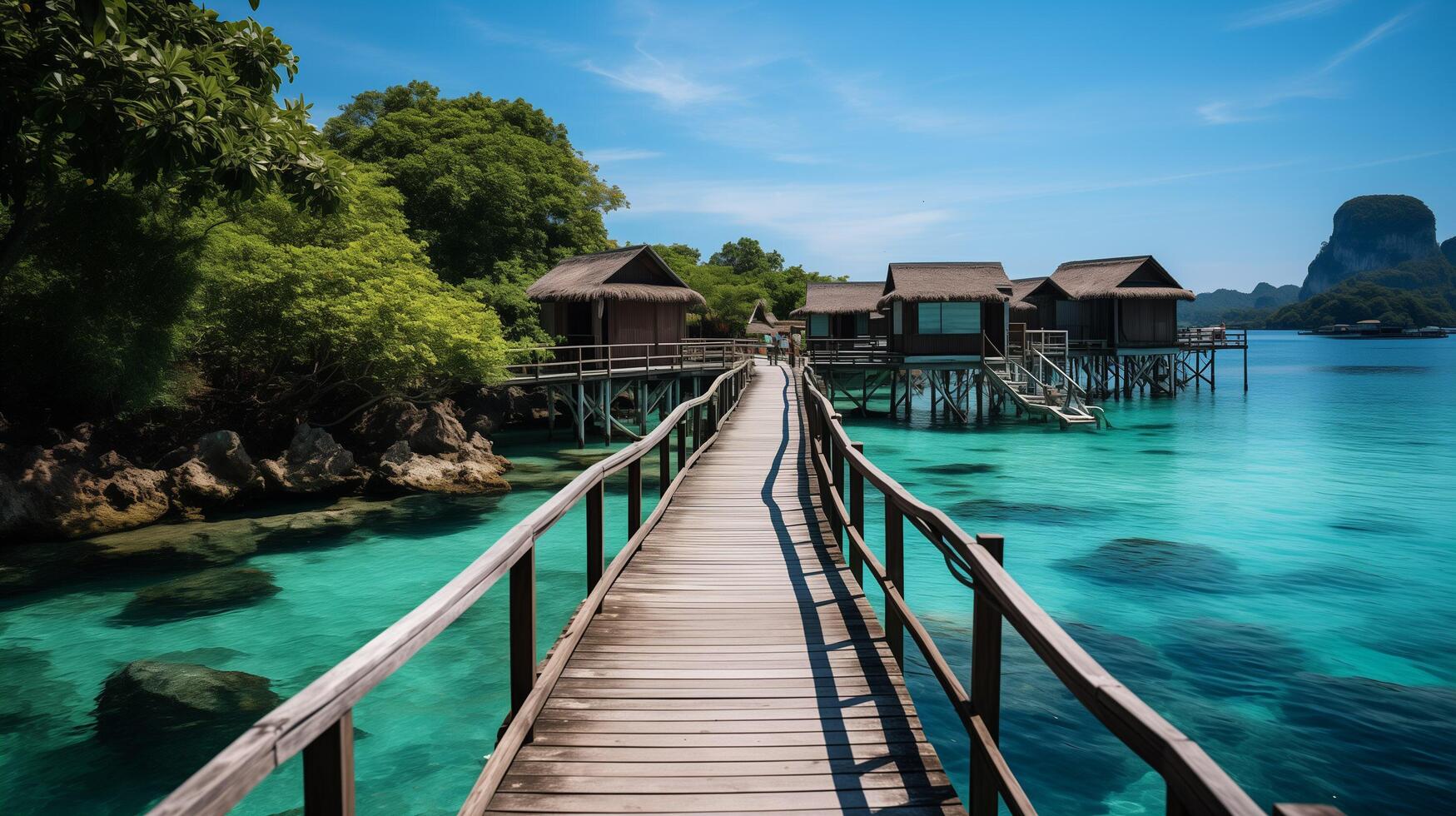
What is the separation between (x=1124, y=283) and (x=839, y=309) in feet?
42.0

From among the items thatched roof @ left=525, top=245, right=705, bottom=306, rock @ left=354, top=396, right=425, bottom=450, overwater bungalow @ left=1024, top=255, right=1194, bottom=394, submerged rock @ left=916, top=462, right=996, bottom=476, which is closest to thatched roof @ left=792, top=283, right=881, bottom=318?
overwater bungalow @ left=1024, top=255, right=1194, bottom=394

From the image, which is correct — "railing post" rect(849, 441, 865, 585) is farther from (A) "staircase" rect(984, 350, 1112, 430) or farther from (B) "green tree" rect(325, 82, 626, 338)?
(A) "staircase" rect(984, 350, 1112, 430)

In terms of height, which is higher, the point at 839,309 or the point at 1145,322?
the point at 839,309

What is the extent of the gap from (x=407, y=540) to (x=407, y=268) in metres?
7.98

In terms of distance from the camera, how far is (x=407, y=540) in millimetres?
15078

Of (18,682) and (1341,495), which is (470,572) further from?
(1341,495)

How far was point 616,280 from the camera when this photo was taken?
91.5 ft

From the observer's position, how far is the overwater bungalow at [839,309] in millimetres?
40688

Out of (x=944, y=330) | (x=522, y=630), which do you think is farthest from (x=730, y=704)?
(x=944, y=330)

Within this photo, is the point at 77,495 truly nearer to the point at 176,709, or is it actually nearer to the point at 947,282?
the point at 176,709

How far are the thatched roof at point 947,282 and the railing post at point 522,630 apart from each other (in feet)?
92.0

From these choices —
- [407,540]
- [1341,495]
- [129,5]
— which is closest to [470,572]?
[129,5]

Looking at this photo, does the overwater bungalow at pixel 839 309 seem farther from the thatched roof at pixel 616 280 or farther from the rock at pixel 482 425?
the rock at pixel 482 425

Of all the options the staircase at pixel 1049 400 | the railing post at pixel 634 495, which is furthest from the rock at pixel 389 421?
the staircase at pixel 1049 400
